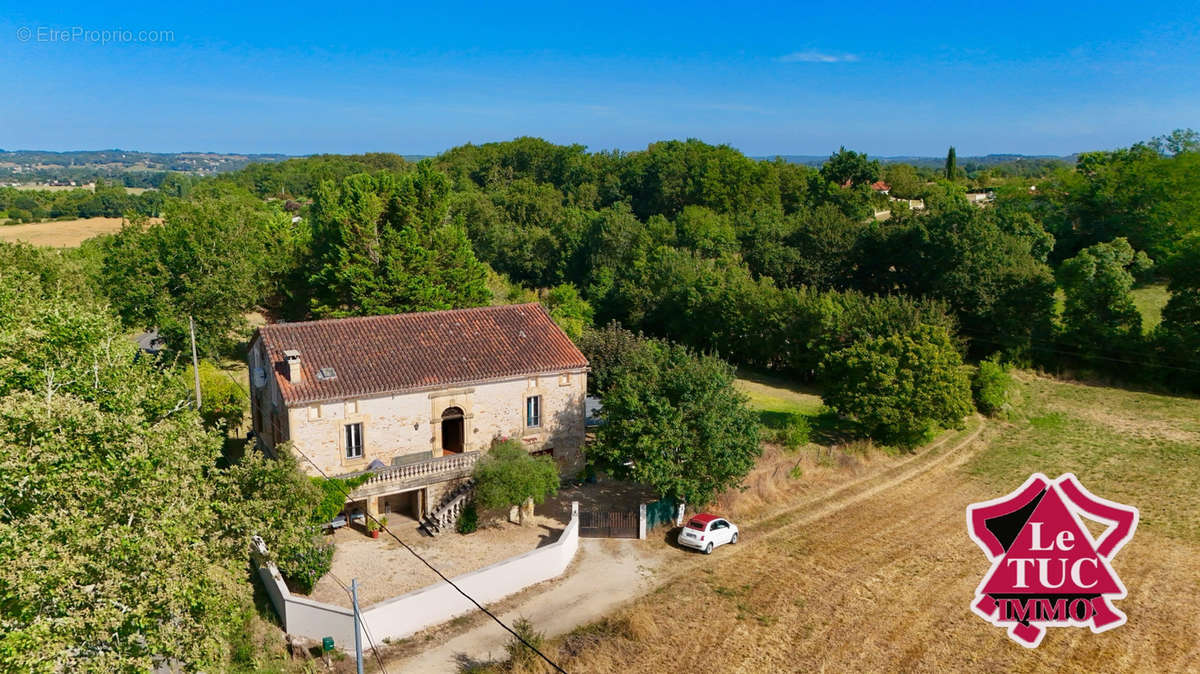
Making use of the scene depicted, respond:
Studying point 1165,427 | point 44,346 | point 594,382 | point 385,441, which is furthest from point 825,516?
point 44,346

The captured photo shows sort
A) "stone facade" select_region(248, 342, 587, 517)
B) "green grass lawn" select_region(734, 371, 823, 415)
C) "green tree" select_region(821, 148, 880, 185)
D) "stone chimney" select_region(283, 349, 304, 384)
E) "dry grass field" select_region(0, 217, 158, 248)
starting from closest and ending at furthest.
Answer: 1. "stone chimney" select_region(283, 349, 304, 384)
2. "stone facade" select_region(248, 342, 587, 517)
3. "green grass lawn" select_region(734, 371, 823, 415)
4. "green tree" select_region(821, 148, 880, 185)
5. "dry grass field" select_region(0, 217, 158, 248)

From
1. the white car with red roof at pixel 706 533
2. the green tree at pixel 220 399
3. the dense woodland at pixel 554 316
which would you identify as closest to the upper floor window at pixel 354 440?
the dense woodland at pixel 554 316

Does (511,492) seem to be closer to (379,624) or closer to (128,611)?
(379,624)

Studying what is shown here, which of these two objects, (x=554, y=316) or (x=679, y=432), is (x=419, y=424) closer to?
(x=679, y=432)

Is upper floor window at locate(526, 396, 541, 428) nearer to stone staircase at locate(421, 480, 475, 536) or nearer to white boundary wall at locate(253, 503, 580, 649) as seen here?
stone staircase at locate(421, 480, 475, 536)

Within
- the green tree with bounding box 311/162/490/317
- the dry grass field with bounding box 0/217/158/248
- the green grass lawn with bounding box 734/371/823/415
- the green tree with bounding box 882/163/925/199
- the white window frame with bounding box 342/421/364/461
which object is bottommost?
the green grass lawn with bounding box 734/371/823/415

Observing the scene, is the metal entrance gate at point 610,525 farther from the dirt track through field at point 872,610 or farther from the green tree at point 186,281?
the green tree at point 186,281

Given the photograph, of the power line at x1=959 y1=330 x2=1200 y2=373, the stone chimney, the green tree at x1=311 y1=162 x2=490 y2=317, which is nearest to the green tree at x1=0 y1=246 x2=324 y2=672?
the stone chimney
